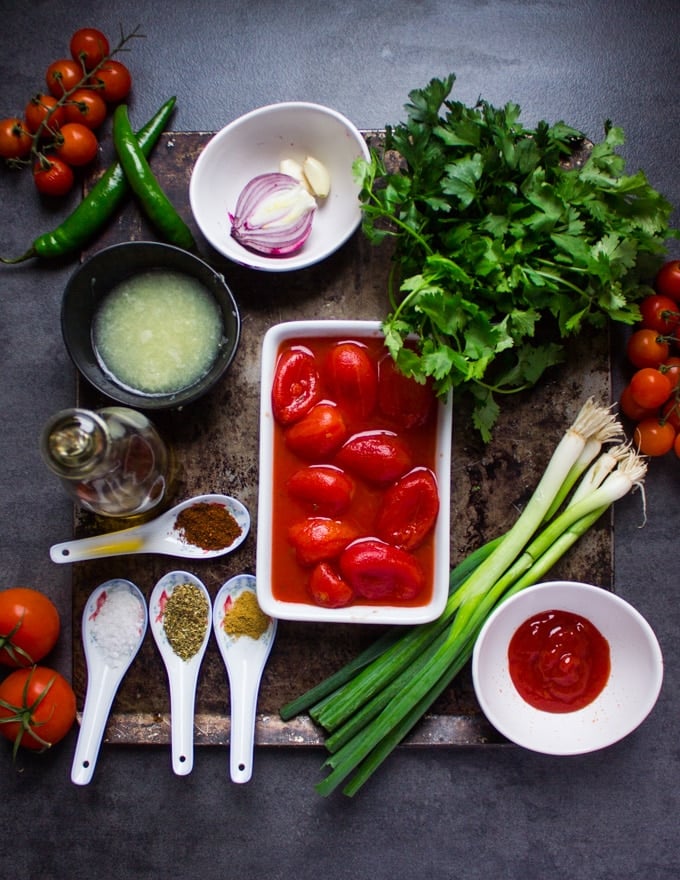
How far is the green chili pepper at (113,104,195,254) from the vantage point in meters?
2.06

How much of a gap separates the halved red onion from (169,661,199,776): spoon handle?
3.79 feet

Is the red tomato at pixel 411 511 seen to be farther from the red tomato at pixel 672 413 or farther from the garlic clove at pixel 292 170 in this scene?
the garlic clove at pixel 292 170

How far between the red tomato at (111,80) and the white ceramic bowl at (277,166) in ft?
1.23

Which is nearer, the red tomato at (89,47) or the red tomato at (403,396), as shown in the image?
the red tomato at (403,396)

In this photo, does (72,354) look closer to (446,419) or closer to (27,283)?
(27,283)

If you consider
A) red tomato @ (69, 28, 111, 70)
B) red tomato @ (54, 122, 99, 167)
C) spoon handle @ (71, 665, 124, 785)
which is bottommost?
spoon handle @ (71, 665, 124, 785)

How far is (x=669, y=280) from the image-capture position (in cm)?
210

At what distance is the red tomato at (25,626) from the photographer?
2029 millimetres

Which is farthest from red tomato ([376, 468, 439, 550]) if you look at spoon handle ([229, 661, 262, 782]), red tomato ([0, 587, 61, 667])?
red tomato ([0, 587, 61, 667])

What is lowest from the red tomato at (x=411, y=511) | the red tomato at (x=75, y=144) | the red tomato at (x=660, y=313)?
the red tomato at (x=411, y=511)

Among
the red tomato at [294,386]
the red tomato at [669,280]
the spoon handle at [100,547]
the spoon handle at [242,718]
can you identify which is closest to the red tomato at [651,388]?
the red tomato at [669,280]

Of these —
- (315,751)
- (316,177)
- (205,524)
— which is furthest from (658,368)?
(315,751)

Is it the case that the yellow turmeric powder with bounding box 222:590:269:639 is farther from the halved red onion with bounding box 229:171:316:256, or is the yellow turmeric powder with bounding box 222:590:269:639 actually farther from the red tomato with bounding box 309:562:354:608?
the halved red onion with bounding box 229:171:316:256

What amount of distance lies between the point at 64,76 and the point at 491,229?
129cm
